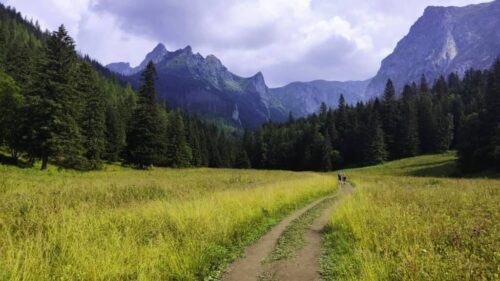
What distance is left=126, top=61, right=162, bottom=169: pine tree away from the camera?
5238 cm

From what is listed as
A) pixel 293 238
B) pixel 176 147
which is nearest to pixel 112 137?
pixel 176 147

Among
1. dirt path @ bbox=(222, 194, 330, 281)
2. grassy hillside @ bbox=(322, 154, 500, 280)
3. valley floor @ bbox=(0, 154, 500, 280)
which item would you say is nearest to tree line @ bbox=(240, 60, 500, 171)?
grassy hillside @ bbox=(322, 154, 500, 280)

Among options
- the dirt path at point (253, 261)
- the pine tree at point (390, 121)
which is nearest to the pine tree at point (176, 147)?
the pine tree at point (390, 121)

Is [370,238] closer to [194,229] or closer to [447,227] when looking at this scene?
[447,227]

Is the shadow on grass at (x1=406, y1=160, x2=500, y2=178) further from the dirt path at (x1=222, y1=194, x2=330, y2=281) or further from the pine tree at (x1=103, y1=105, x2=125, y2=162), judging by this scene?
the pine tree at (x1=103, y1=105, x2=125, y2=162)

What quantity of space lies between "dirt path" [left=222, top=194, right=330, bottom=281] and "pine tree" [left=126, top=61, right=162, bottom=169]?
4478 cm

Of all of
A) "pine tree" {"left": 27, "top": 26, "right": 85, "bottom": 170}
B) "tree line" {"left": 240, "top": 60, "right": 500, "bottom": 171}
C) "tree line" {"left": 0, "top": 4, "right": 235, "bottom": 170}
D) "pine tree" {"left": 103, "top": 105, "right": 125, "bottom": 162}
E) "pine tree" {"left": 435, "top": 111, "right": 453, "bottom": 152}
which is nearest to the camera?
"pine tree" {"left": 27, "top": 26, "right": 85, "bottom": 170}

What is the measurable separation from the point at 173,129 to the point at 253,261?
221 ft

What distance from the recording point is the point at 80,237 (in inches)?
283

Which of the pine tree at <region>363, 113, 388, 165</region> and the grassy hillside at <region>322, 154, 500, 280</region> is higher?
the pine tree at <region>363, 113, 388, 165</region>

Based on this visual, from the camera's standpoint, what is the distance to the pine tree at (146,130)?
2062 inches

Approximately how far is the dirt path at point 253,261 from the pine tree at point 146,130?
44.8 meters

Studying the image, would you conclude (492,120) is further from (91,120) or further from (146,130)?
(91,120)

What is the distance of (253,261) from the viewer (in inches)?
314
